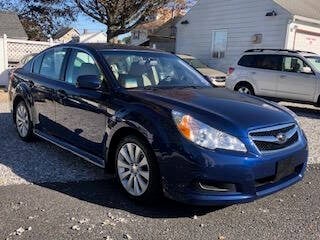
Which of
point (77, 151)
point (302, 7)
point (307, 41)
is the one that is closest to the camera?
point (77, 151)

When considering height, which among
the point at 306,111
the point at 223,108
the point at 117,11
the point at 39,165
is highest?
the point at 117,11

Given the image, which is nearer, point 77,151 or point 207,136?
point 207,136

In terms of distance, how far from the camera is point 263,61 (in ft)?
43.7

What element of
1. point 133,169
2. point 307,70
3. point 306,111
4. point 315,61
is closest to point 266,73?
point 307,70

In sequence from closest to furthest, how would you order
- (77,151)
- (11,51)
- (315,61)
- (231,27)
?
(77,151)
(315,61)
(11,51)
(231,27)

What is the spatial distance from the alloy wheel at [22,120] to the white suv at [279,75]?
804cm

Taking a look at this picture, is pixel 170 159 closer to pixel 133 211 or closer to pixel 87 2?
pixel 133 211

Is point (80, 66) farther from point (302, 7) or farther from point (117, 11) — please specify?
point (117, 11)

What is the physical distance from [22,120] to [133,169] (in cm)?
313

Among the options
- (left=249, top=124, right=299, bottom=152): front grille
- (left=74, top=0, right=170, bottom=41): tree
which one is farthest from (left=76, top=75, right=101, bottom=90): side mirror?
(left=74, top=0, right=170, bottom=41): tree

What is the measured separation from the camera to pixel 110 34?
2356 cm

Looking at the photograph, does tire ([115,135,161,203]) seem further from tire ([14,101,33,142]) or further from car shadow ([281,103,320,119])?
car shadow ([281,103,320,119])

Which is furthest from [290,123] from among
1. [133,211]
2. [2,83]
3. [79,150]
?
[2,83]

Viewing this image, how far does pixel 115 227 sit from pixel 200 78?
2.60 m
